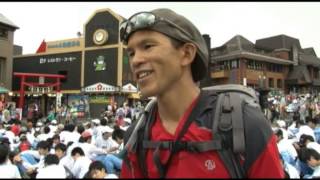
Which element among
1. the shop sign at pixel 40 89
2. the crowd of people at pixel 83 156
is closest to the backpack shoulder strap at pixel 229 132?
the crowd of people at pixel 83 156

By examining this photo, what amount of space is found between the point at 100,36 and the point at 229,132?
34582mm

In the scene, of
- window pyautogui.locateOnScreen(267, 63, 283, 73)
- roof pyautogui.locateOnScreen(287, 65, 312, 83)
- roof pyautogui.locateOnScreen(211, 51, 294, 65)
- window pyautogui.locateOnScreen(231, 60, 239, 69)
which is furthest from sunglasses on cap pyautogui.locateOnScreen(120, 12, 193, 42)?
roof pyautogui.locateOnScreen(287, 65, 312, 83)

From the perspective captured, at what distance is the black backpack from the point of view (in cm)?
153

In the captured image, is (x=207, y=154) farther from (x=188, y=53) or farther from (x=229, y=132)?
(x=188, y=53)

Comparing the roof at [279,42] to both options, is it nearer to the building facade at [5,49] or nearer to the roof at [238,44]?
the roof at [238,44]

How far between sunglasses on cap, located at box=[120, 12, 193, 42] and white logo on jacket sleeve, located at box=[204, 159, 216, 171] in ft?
1.77

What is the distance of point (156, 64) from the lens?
1672 millimetres

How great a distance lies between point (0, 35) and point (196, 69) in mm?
34267

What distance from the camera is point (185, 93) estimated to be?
1.76 meters

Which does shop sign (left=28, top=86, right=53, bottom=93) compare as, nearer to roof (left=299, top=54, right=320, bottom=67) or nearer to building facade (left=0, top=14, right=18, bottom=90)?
building facade (left=0, top=14, right=18, bottom=90)

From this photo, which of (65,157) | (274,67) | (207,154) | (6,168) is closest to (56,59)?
(274,67)

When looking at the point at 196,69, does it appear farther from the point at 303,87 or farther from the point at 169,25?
the point at 303,87

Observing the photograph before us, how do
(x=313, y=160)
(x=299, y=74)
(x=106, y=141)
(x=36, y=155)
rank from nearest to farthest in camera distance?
(x=313, y=160) → (x=36, y=155) → (x=106, y=141) → (x=299, y=74)

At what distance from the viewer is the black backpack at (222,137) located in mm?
1526
